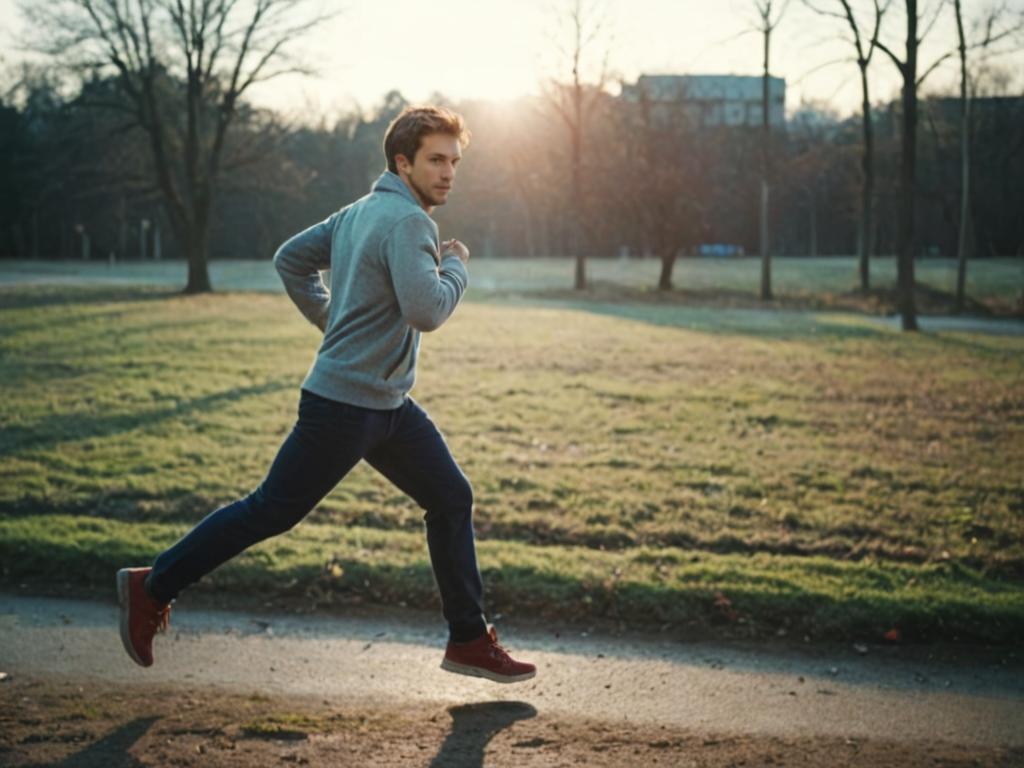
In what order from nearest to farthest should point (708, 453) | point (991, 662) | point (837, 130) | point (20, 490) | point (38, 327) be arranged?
1. point (991, 662)
2. point (20, 490)
3. point (708, 453)
4. point (38, 327)
5. point (837, 130)

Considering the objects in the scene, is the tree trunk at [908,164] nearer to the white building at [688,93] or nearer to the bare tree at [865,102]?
the bare tree at [865,102]

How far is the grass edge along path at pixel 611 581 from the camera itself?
5227mm

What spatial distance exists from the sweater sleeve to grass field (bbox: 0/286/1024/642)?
2490 mm

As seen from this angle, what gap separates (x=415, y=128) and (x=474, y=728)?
2.19 metres

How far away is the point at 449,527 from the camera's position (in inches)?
155

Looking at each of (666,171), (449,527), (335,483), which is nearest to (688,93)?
(666,171)

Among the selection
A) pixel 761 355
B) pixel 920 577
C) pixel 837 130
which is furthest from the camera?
pixel 837 130

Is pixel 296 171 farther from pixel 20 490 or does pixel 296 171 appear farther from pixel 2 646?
pixel 2 646

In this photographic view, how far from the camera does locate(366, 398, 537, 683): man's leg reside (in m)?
3.79

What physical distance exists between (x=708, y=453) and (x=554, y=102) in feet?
92.8

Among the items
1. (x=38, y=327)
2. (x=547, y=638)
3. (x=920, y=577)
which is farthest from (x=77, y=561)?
(x=38, y=327)

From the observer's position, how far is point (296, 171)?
3547 centimetres

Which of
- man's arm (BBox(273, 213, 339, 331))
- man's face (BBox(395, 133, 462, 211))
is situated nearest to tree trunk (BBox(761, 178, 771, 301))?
man's arm (BBox(273, 213, 339, 331))

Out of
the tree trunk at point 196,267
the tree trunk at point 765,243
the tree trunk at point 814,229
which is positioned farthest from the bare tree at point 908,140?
the tree trunk at point 814,229
